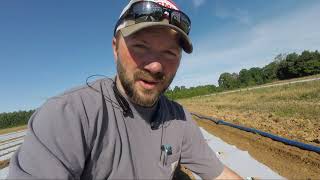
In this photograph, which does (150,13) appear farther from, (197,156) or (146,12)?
(197,156)

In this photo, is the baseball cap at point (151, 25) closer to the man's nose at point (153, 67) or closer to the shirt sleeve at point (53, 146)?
the man's nose at point (153, 67)

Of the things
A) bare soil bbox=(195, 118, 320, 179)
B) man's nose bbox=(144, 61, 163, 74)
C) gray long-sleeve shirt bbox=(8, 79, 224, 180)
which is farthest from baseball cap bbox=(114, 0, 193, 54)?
bare soil bbox=(195, 118, 320, 179)

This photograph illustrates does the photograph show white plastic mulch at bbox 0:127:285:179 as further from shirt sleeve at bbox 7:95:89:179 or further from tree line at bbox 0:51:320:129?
tree line at bbox 0:51:320:129

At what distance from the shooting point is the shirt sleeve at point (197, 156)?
2.05m

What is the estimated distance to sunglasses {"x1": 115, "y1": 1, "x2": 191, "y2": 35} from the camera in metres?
1.62

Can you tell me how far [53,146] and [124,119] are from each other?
513 millimetres

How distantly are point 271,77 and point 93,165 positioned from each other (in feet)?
249

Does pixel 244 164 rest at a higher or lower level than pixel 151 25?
lower

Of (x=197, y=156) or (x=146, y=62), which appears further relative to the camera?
(x=197, y=156)

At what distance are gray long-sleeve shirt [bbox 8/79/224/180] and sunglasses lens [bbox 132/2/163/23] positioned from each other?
441 millimetres

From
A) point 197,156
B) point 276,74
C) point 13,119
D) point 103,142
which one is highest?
point 276,74

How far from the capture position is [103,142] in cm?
146

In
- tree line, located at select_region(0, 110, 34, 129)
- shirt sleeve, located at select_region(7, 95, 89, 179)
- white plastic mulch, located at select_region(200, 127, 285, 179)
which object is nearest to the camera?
shirt sleeve, located at select_region(7, 95, 89, 179)

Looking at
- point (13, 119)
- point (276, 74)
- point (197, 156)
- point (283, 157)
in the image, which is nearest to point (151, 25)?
point (197, 156)
